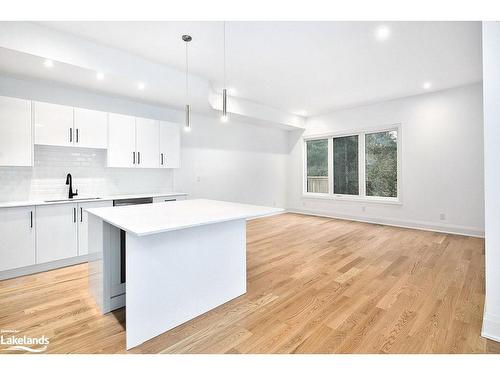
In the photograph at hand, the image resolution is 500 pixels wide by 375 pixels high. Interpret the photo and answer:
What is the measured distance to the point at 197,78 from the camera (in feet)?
13.7

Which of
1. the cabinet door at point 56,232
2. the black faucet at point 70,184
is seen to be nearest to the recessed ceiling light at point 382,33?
the cabinet door at point 56,232

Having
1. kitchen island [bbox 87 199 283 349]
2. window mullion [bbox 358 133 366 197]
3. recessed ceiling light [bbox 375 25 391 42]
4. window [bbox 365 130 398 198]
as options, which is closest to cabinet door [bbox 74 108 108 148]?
kitchen island [bbox 87 199 283 349]

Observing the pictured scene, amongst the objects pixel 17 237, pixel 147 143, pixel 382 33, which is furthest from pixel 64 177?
→ pixel 382 33

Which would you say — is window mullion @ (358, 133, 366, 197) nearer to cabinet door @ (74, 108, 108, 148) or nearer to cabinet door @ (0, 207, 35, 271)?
cabinet door @ (74, 108, 108, 148)

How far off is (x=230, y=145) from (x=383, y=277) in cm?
436

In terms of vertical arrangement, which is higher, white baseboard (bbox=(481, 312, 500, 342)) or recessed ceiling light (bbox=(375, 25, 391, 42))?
recessed ceiling light (bbox=(375, 25, 391, 42))

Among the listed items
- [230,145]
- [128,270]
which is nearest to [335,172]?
[230,145]

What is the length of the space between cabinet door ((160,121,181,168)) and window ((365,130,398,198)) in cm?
445

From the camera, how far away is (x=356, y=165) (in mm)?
6473

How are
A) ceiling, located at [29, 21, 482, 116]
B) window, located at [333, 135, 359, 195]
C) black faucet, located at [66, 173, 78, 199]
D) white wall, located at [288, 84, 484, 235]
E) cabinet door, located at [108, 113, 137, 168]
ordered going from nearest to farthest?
ceiling, located at [29, 21, 482, 116], black faucet, located at [66, 173, 78, 199], cabinet door, located at [108, 113, 137, 168], white wall, located at [288, 84, 484, 235], window, located at [333, 135, 359, 195]

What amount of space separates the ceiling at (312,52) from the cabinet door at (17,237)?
Answer: 7.00 ft

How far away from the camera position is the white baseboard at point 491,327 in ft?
6.07

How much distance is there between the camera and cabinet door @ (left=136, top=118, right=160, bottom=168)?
4246 mm
